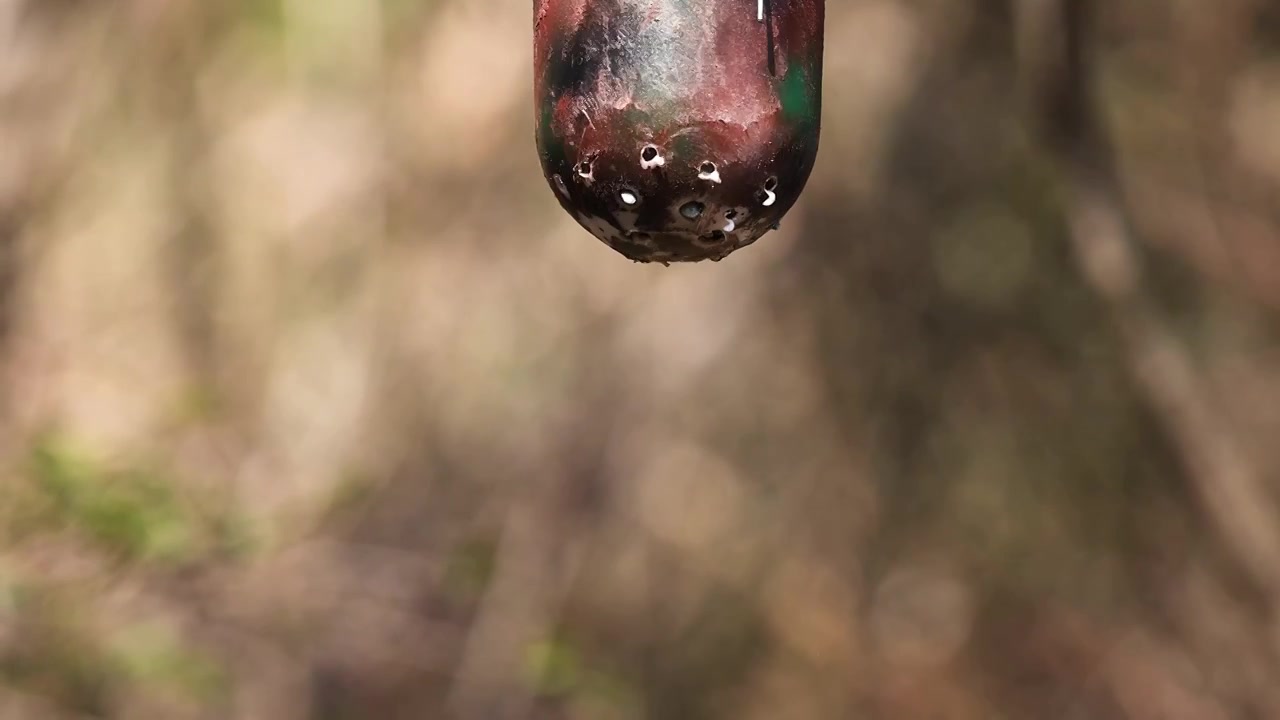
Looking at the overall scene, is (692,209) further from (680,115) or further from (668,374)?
(668,374)

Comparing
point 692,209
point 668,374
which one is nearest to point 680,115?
point 692,209

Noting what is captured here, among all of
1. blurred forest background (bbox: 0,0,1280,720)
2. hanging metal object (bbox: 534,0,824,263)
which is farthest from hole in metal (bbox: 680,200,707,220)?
blurred forest background (bbox: 0,0,1280,720)

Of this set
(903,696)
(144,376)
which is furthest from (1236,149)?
(144,376)

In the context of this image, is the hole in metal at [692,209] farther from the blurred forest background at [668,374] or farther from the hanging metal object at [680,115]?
the blurred forest background at [668,374]

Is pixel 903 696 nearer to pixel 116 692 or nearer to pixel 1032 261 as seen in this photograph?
pixel 1032 261

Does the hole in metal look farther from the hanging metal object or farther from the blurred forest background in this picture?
the blurred forest background

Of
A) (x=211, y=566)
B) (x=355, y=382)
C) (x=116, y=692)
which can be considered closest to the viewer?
(x=211, y=566)

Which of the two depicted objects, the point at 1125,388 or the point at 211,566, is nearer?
the point at 211,566
